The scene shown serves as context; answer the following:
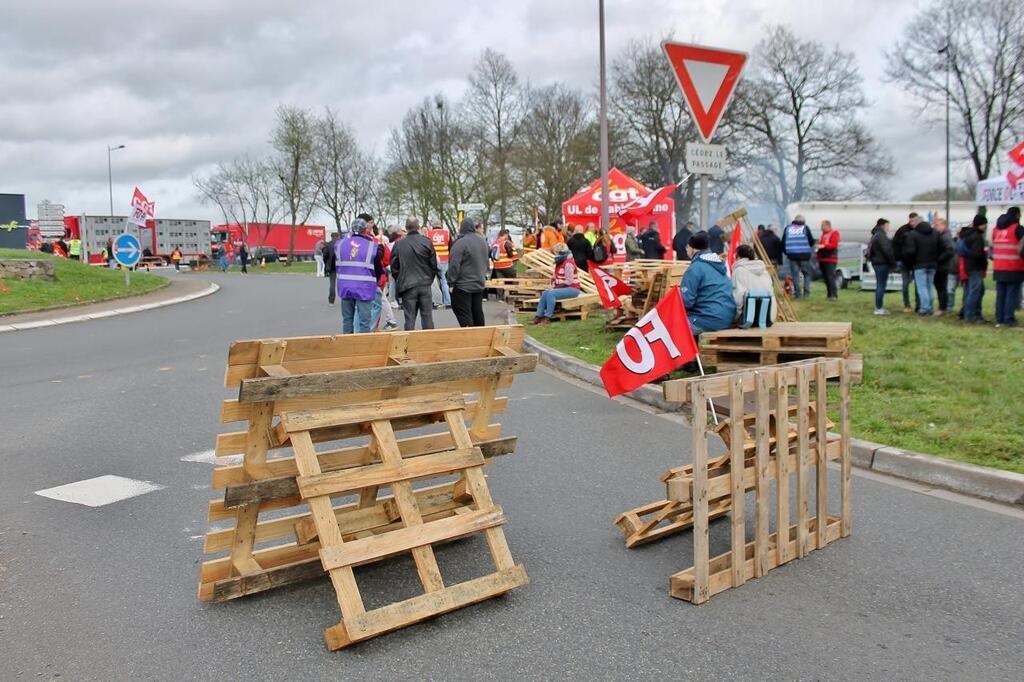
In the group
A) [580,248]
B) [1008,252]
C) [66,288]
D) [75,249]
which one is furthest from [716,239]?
[75,249]

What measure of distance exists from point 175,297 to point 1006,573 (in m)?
23.5

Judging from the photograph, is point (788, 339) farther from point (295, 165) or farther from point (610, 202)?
point (295, 165)

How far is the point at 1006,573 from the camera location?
171 inches

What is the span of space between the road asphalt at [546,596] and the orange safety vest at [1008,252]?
7.70m

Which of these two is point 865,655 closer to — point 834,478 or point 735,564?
point 735,564

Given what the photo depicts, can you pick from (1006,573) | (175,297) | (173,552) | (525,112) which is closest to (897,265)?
(1006,573)

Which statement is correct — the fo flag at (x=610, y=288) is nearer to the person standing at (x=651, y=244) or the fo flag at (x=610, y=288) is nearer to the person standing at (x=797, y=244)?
the person standing at (x=797, y=244)

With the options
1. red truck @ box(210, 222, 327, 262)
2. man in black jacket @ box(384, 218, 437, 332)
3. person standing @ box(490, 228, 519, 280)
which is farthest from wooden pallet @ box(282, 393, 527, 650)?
red truck @ box(210, 222, 327, 262)

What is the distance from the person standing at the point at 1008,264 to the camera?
11945mm

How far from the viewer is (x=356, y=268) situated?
11.7m

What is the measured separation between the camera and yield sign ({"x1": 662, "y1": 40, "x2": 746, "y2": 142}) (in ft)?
23.9

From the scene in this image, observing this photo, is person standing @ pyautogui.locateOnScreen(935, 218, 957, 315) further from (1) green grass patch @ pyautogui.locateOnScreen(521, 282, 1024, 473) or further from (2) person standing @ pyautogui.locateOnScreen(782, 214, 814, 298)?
(2) person standing @ pyautogui.locateOnScreen(782, 214, 814, 298)

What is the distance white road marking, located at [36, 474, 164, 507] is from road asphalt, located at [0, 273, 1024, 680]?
89 mm

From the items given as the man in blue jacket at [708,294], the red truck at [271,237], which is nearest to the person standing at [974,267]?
the man in blue jacket at [708,294]
